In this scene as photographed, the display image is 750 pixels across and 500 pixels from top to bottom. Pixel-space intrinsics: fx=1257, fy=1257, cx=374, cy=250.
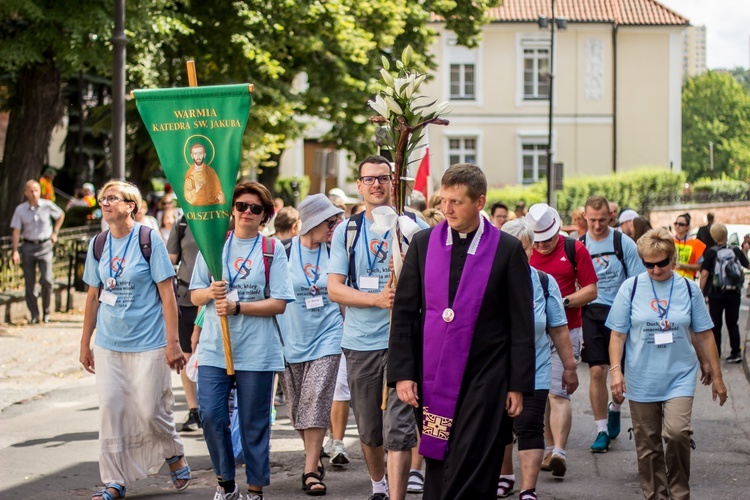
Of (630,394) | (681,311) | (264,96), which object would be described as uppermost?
(264,96)

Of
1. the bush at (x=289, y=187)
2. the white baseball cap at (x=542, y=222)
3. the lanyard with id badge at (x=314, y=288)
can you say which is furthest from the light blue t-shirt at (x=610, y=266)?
the bush at (x=289, y=187)

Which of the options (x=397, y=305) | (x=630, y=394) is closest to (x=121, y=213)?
(x=397, y=305)

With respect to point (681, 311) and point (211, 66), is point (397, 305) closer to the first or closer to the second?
point (681, 311)

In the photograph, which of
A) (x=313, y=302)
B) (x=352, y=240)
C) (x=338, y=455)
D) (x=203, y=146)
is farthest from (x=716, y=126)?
(x=203, y=146)

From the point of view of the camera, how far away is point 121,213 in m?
7.45

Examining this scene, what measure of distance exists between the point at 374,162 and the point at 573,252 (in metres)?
2.05

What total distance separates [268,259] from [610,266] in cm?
351

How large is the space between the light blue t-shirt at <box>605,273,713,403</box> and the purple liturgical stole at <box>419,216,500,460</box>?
7.02 feet

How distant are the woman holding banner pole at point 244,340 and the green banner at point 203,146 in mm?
250

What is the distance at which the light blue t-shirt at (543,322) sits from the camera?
299 inches

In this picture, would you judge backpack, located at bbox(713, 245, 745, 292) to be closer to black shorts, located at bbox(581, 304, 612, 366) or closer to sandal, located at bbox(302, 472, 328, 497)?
black shorts, located at bbox(581, 304, 612, 366)

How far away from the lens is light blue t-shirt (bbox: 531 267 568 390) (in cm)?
759

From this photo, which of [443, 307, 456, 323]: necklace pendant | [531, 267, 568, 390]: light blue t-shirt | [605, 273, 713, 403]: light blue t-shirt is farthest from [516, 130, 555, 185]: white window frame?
[443, 307, 456, 323]: necklace pendant

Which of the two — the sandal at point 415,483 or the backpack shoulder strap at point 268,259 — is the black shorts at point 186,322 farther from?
the backpack shoulder strap at point 268,259
